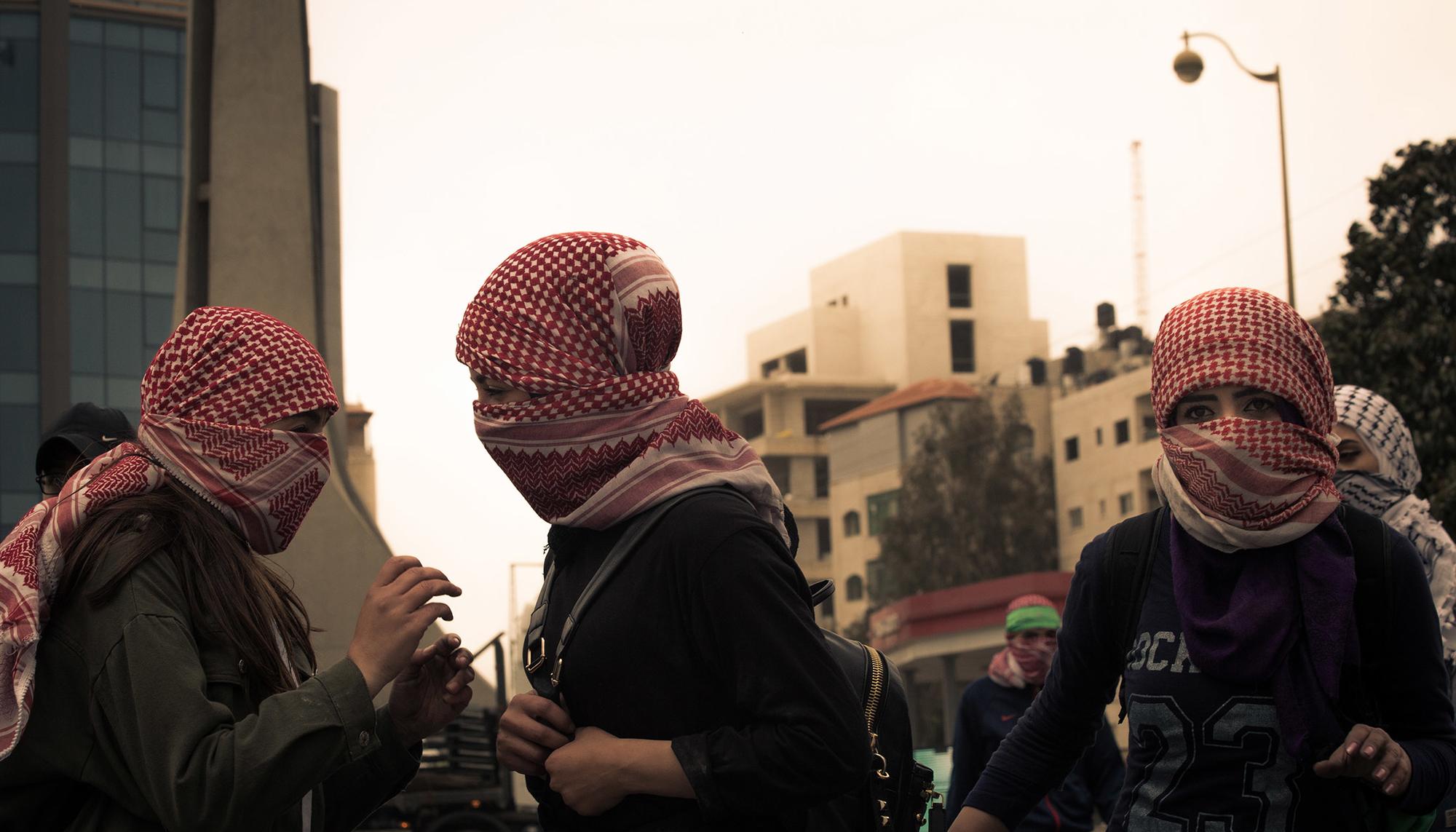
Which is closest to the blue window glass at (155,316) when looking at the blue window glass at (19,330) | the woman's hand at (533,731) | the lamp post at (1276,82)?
the blue window glass at (19,330)

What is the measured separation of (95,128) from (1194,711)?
51.2m

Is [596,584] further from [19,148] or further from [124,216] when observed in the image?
[19,148]

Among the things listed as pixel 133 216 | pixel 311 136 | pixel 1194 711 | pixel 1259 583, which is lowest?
pixel 1194 711

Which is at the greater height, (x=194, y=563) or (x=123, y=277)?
(x=123, y=277)

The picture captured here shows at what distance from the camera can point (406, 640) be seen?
287cm

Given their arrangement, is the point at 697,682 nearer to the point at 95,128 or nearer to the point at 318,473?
the point at 318,473

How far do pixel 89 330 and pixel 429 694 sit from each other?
47.5 m

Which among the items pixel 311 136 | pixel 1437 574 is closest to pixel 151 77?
pixel 311 136

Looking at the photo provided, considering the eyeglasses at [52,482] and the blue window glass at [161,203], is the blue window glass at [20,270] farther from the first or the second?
the eyeglasses at [52,482]

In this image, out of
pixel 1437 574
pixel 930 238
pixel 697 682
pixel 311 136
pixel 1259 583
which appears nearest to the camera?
pixel 697 682

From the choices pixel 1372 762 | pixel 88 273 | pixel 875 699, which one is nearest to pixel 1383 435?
pixel 1372 762

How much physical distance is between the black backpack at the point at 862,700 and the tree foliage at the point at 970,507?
6591 cm

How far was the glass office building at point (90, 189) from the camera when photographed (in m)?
46.7

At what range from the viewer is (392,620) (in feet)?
9.41
